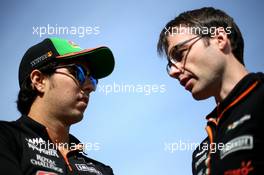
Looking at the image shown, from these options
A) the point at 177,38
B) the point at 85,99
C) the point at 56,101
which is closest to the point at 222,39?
the point at 177,38

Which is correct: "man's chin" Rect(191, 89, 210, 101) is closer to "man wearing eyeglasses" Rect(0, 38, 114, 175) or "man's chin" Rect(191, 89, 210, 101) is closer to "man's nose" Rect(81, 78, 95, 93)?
"man wearing eyeglasses" Rect(0, 38, 114, 175)

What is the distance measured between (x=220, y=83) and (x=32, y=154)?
74.4 inches

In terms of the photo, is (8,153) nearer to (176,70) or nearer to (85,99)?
(85,99)

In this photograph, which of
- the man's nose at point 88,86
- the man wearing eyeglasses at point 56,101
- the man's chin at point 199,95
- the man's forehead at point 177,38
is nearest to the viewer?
the man's chin at point 199,95

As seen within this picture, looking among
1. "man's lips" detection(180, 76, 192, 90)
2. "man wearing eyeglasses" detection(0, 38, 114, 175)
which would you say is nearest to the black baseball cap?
"man wearing eyeglasses" detection(0, 38, 114, 175)

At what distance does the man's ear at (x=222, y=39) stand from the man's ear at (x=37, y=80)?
7.06ft

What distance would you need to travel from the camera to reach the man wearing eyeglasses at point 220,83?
2.77 metres

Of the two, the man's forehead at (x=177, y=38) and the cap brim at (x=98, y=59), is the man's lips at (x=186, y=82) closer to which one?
the man's forehead at (x=177, y=38)

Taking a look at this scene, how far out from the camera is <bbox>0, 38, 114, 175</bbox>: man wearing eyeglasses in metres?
3.98

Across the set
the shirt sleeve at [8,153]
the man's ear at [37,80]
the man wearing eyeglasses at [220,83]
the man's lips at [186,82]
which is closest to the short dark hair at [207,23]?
the man wearing eyeglasses at [220,83]

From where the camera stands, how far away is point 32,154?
147 inches

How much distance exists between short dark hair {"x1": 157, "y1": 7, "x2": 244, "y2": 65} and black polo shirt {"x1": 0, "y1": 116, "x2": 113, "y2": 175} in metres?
1.55

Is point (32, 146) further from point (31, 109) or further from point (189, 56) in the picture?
point (189, 56)

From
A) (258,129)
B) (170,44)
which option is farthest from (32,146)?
(258,129)
